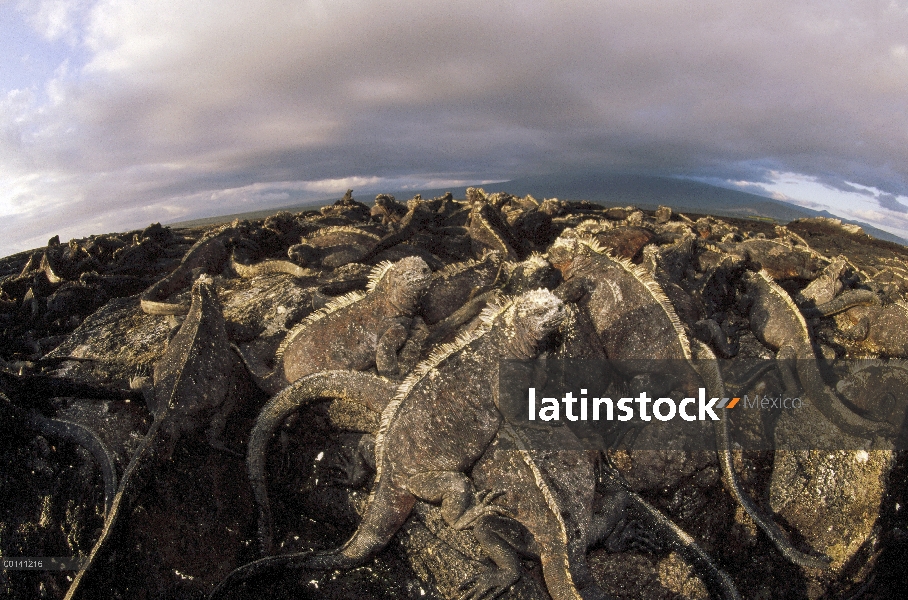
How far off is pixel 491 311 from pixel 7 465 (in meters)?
5.14

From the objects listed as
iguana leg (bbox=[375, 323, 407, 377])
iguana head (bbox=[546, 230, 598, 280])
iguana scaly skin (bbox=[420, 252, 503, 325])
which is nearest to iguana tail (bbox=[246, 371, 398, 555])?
iguana leg (bbox=[375, 323, 407, 377])

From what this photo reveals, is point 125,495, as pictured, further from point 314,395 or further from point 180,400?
point 314,395

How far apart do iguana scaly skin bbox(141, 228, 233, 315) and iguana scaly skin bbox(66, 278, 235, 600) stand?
210 cm

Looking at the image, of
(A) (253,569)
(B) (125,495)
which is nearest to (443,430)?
(A) (253,569)

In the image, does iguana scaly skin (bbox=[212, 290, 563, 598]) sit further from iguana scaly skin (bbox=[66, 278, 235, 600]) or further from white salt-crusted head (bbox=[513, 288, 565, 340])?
iguana scaly skin (bbox=[66, 278, 235, 600])

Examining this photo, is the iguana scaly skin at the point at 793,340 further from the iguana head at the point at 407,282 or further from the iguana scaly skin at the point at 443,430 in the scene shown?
the iguana head at the point at 407,282

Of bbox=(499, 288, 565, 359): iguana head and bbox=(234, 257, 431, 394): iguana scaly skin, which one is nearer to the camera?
bbox=(499, 288, 565, 359): iguana head

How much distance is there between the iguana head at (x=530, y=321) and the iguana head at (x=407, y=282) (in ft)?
4.11

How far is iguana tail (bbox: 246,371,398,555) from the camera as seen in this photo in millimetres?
4359

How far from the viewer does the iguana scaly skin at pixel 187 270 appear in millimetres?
6930

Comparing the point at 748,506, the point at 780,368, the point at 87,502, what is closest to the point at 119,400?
the point at 87,502

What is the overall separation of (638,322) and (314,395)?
3.59m

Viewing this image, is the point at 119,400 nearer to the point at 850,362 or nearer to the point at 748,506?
the point at 748,506

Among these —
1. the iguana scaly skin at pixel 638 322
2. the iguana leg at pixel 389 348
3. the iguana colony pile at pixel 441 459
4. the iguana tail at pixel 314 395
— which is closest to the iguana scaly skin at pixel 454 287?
the iguana colony pile at pixel 441 459
